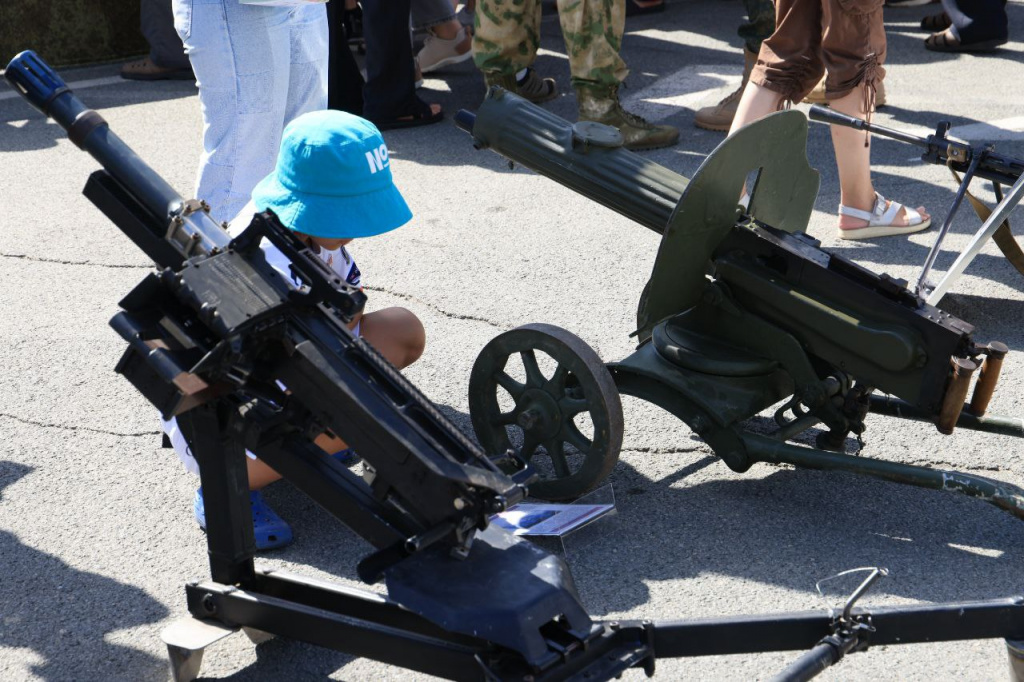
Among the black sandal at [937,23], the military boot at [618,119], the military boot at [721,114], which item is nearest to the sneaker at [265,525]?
the military boot at [618,119]

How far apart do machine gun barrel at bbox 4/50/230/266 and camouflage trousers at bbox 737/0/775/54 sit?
422 cm

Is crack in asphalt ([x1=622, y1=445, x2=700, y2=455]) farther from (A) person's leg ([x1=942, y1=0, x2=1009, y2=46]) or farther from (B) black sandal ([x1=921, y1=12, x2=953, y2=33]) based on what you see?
(B) black sandal ([x1=921, y1=12, x2=953, y2=33])

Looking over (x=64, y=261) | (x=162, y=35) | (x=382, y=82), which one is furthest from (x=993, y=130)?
(x=162, y=35)

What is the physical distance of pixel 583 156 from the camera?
314 cm

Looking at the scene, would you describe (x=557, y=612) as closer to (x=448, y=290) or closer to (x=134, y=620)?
(x=134, y=620)

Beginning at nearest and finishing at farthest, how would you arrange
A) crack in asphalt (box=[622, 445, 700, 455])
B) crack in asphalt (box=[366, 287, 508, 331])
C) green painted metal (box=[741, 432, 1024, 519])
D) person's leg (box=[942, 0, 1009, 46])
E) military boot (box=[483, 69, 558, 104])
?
green painted metal (box=[741, 432, 1024, 519])
crack in asphalt (box=[622, 445, 700, 455])
crack in asphalt (box=[366, 287, 508, 331])
military boot (box=[483, 69, 558, 104])
person's leg (box=[942, 0, 1009, 46])

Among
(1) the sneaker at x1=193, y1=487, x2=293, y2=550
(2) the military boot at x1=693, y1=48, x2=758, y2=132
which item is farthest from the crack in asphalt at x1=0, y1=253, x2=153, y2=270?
(2) the military boot at x1=693, y1=48, x2=758, y2=132

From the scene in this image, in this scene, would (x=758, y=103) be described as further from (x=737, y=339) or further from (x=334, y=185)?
(x=334, y=185)

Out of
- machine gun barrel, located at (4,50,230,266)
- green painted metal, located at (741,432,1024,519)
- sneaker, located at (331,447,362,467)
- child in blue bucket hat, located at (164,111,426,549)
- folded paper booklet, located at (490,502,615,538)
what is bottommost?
sneaker, located at (331,447,362,467)

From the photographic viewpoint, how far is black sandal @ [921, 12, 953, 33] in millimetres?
8406

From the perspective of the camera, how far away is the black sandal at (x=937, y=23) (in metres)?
8.41

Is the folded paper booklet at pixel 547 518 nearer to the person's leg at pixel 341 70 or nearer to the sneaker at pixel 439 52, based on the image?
the person's leg at pixel 341 70

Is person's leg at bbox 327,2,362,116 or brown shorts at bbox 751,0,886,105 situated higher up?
brown shorts at bbox 751,0,886,105

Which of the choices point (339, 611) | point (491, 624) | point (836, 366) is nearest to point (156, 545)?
point (339, 611)
